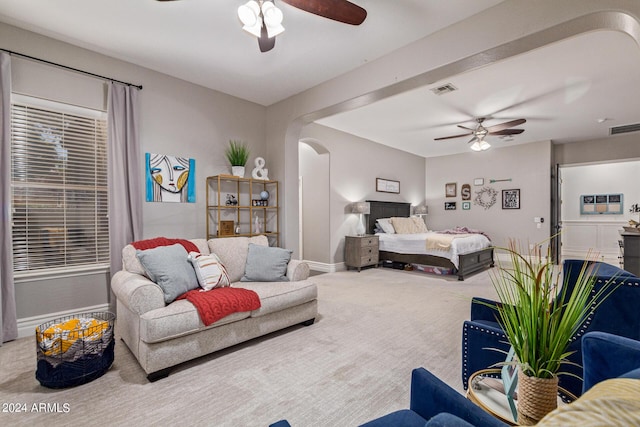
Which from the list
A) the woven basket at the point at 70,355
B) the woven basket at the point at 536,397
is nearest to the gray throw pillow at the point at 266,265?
the woven basket at the point at 70,355

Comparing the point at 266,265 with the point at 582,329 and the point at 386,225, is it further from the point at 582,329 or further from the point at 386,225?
the point at 386,225

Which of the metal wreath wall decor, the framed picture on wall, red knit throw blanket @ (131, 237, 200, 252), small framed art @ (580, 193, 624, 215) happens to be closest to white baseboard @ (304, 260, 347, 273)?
red knit throw blanket @ (131, 237, 200, 252)

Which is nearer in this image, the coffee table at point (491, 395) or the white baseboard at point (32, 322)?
the coffee table at point (491, 395)

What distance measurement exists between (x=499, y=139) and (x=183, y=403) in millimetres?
7373

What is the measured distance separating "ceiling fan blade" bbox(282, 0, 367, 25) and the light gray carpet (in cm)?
251

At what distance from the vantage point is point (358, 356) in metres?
2.46

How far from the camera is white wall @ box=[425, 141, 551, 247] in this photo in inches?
272

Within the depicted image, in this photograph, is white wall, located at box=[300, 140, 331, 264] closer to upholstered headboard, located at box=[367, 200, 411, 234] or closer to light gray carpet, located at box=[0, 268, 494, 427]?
upholstered headboard, located at box=[367, 200, 411, 234]

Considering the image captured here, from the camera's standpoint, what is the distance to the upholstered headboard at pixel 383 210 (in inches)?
269

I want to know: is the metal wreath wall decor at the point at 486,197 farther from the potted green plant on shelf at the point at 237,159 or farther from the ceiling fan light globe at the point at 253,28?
the ceiling fan light globe at the point at 253,28

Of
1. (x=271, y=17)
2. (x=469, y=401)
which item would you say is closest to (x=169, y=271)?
(x=271, y=17)

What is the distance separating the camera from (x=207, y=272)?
106 inches

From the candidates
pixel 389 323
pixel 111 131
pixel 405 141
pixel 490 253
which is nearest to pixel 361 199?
pixel 405 141

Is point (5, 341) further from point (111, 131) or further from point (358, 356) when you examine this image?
point (358, 356)
